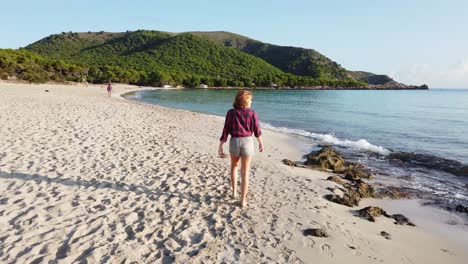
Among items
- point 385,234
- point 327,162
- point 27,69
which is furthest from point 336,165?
point 27,69

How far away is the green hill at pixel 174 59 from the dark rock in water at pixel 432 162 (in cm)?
10393

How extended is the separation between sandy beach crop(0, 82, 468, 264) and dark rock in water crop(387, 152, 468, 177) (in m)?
5.39

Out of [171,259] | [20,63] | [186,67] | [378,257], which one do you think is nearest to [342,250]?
[378,257]

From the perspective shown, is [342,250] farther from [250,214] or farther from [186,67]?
[186,67]

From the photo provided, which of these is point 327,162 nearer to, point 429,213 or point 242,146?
point 429,213

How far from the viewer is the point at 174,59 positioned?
15812cm

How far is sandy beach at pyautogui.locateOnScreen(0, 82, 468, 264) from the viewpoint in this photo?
443 centimetres

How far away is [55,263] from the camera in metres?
3.97

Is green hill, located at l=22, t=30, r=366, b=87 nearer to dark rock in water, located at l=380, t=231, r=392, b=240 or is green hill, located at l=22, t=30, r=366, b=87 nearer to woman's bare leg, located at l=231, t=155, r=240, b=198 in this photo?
woman's bare leg, located at l=231, t=155, r=240, b=198

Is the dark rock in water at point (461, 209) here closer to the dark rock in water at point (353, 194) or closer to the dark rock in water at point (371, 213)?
the dark rock in water at point (353, 194)

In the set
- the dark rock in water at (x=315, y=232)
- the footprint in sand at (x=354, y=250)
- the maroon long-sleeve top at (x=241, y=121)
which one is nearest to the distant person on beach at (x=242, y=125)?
the maroon long-sleeve top at (x=241, y=121)

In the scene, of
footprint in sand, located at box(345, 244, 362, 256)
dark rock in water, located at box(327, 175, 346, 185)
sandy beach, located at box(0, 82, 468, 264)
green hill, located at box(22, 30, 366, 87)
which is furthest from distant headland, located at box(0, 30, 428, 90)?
footprint in sand, located at box(345, 244, 362, 256)

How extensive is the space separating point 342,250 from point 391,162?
360 inches

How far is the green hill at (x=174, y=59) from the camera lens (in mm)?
131250
